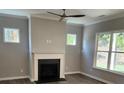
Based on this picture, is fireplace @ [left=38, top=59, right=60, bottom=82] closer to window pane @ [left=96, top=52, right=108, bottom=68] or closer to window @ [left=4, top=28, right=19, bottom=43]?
window @ [left=4, top=28, right=19, bottom=43]

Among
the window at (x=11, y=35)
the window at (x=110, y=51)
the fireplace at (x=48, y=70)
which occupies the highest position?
the window at (x=11, y=35)

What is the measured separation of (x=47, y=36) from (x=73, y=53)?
6.10 feet

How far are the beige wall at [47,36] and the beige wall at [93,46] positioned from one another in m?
1.43

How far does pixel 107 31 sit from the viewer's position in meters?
4.19

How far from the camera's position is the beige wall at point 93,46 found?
3.78m

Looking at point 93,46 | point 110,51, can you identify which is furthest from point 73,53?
point 110,51

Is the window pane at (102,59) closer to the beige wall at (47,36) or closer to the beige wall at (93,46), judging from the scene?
the beige wall at (93,46)

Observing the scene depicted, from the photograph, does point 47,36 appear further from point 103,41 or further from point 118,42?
point 118,42

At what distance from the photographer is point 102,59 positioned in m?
4.48

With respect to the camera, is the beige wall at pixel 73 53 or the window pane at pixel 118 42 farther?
the beige wall at pixel 73 53


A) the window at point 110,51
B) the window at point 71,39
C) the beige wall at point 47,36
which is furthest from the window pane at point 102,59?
the beige wall at point 47,36

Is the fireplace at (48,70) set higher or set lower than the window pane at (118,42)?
lower
